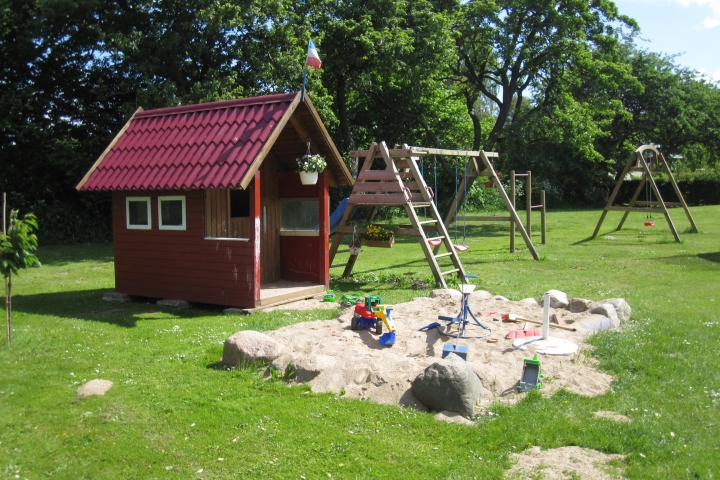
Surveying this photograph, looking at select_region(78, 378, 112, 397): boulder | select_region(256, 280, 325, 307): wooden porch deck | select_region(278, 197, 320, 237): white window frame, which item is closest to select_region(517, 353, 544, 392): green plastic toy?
select_region(78, 378, 112, 397): boulder

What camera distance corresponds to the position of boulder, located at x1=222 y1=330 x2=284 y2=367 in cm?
691

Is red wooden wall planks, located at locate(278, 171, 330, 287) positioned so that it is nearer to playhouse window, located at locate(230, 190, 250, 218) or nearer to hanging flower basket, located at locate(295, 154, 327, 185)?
hanging flower basket, located at locate(295, 154, 327, 185)

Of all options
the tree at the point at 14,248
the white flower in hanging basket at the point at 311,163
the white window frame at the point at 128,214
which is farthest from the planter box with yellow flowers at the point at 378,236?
the tree at the point at 14,248

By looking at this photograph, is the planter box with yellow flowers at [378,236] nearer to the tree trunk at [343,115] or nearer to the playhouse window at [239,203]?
the playhouse window at [239,203]

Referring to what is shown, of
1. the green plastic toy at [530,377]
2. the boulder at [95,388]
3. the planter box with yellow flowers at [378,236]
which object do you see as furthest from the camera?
the planter box with yellow flowers at [378,236]

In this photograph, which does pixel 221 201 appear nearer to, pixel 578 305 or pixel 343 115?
pixel 578 305

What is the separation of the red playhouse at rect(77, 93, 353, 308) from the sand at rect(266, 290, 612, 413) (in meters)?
2.51

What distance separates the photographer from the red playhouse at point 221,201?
399 inches

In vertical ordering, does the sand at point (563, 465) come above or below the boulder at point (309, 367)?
below

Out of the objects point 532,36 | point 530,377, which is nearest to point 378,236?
point 530,377

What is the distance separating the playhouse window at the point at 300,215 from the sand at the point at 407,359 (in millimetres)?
3587

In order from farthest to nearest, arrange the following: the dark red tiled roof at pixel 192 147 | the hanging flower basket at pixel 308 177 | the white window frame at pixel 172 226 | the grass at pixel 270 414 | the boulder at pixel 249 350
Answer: the hanging flower basket at pixel 308 177 → the white window frame at pixel 172 226 → the dark red tiled roof at pixel 192 147 → the boulder at pixel 249 350 → the grass at pixel 270 414

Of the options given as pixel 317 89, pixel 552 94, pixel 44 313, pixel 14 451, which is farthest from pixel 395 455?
pixel 552 94

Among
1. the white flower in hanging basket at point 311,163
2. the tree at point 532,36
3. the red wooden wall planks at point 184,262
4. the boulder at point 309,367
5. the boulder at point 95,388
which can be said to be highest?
the tree at point 532,36
